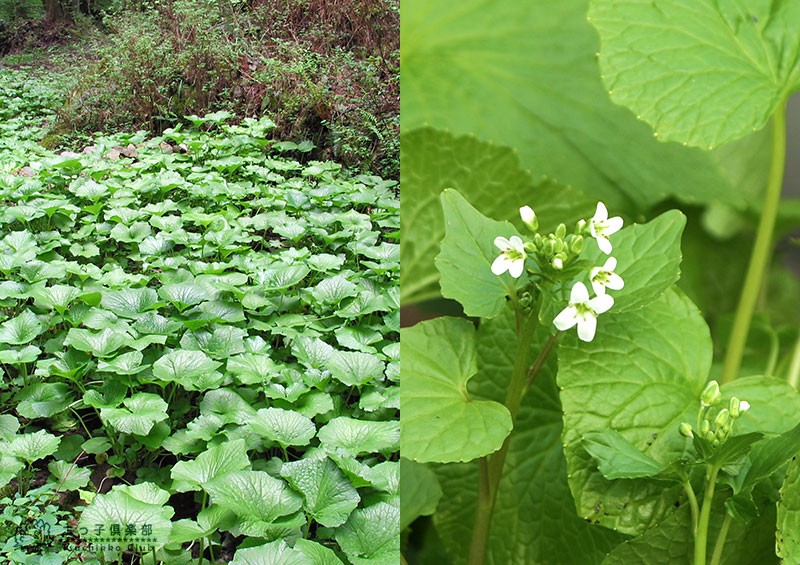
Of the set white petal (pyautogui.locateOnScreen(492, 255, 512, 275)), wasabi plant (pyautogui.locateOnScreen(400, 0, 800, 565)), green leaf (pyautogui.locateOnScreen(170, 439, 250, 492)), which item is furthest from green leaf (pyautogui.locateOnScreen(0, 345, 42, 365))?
white petal (pyautogui.locateOnScreen(492, 255, 512, 275))

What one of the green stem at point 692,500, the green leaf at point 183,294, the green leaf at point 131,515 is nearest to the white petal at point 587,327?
the green stem at point 692,500

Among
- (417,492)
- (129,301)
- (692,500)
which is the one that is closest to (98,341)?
(129,301)

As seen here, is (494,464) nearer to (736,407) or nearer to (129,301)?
(736,407)

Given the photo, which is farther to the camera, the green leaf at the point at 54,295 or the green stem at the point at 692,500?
the green leaf at the point at 54,295

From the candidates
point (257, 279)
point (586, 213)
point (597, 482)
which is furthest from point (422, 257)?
point (257, 279)

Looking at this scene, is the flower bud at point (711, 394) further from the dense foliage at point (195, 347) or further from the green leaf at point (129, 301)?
the green leaf at point (129, 301)

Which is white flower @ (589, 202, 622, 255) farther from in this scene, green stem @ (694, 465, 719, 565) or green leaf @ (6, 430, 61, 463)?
green leaf @ (6, 430, 61, 463)

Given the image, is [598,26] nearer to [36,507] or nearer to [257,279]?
[257,279]
